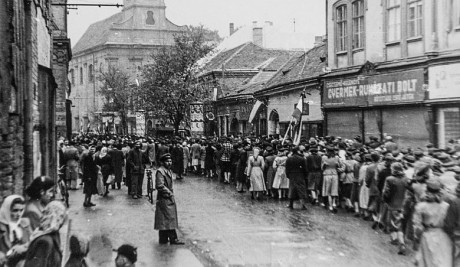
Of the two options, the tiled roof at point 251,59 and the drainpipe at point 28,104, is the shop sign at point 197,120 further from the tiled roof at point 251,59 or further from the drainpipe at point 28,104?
the tiled roof at point 251,59

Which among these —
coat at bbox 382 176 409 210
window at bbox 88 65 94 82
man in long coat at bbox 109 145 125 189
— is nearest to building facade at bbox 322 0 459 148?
coat at bbox 382 176 409 210

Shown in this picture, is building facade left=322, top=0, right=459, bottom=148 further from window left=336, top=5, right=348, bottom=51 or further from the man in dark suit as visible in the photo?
the man in dark suit

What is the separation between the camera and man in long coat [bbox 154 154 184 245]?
13094 mm

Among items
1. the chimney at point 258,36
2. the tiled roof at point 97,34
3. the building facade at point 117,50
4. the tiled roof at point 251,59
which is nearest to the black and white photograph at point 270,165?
the tiled roof at point 251,59

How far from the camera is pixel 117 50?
82312 millimetres

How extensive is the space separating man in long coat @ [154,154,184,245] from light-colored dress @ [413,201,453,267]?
541 cm

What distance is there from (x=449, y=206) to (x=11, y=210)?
579cm

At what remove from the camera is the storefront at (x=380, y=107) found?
22.7m

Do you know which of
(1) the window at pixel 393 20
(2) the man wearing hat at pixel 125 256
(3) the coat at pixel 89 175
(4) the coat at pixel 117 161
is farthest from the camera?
(1) the window at pixel 393 20

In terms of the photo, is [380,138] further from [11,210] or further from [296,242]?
[11,210]

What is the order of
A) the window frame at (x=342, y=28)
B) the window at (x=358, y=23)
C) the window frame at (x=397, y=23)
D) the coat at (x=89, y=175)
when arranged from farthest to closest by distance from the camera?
the window frame at (x=342, y=28)
the window at (x=358, y=23)
the window frame at (x=397, y=23)
the coat at (x=89, y=175)

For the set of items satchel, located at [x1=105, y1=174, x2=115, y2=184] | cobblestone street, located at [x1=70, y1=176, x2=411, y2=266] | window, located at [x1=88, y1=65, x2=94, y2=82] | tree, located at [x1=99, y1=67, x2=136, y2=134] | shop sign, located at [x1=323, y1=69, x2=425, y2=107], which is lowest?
cobblestone street, located at [x1=70, y1=176, x2=411, y2=266]

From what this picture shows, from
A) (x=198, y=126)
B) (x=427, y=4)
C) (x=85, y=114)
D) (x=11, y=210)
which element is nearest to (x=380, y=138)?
(x=427, y=4)

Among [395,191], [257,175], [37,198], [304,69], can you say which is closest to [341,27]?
[304,69]
